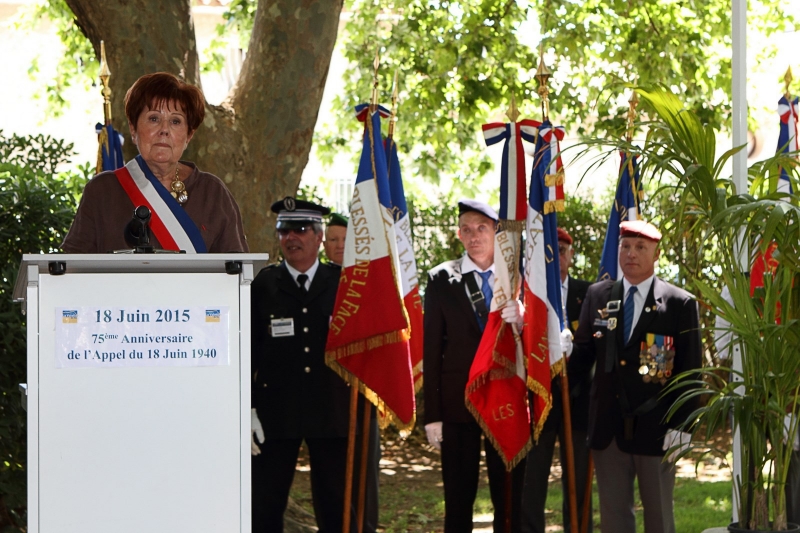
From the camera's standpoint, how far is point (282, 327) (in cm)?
580

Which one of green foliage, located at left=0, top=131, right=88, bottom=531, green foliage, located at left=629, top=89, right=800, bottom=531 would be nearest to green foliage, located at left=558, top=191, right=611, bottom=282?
green foliage, located at left=0, top=131, right=88, bottom=531

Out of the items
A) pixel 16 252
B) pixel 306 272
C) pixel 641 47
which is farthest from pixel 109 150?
pixel 641 47

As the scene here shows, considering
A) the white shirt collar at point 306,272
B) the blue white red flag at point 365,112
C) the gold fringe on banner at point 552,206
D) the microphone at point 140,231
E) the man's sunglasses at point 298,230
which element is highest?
the blue white red flag at point 365,112

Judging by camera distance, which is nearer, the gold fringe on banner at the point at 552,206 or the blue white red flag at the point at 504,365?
the blue white red flag at the point at 504,365

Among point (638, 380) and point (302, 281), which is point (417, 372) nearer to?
point (302, 281)

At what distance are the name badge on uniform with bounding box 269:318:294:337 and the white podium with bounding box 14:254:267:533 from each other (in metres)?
3.07

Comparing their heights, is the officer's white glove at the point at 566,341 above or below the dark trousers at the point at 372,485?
above

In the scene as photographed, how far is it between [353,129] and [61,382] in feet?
35.1

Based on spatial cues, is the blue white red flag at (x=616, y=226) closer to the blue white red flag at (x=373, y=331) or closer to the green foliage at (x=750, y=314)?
the blue white red flag at (x=373, y=331)

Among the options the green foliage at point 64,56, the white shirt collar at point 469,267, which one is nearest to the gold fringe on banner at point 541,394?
the white shirt collar at point 469,267

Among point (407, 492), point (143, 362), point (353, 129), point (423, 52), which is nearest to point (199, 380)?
point (143, 362)

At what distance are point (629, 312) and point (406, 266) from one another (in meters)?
1.45

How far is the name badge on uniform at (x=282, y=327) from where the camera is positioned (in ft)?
19.0

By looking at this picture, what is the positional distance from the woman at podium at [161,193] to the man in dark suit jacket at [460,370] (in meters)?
2.64
